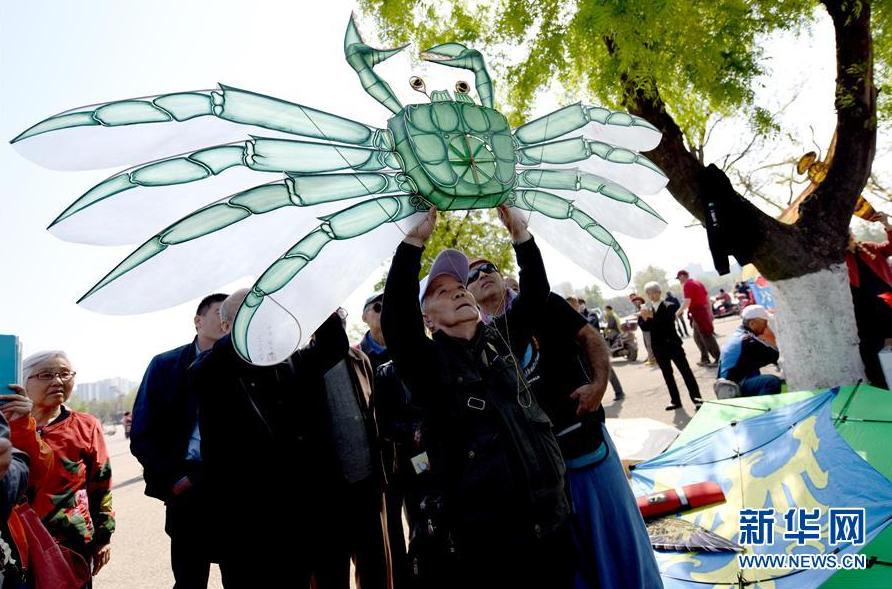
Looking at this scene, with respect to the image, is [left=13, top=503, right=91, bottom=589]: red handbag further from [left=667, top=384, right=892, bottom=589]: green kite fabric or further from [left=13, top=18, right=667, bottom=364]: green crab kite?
[left=667, top=384, right=892, bottom=589]: green kite fabric

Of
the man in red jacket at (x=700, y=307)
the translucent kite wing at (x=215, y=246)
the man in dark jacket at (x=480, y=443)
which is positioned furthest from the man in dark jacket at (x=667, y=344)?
the translucent kite wing at (x=215, y=246)

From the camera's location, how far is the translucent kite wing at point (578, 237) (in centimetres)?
205

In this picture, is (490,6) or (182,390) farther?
(490,6)

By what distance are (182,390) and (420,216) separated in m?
1.93

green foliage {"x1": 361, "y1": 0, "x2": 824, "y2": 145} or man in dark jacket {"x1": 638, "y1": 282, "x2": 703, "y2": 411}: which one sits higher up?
green foliage {"x1": 361, "y1": 0, "x2": 824, "y2": 145}

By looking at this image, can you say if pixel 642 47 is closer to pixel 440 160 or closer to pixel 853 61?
pixel 853 61

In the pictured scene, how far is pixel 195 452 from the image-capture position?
2662 millimetres

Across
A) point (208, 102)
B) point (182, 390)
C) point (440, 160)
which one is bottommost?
point (182, 390)

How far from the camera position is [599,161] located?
214 cm

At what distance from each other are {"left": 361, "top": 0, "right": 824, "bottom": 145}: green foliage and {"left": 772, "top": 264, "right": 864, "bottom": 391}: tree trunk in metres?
1.55

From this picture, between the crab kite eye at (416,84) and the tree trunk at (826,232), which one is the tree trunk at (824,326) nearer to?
the tree trunk at (826,232)

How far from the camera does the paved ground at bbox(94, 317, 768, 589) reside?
463cm

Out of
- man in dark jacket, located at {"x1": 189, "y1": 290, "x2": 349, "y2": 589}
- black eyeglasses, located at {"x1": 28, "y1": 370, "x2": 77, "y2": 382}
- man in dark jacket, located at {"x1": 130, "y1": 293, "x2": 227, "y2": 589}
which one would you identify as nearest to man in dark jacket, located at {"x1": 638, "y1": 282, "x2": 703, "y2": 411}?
man in dark jacket, located at {"x1": 189, "y1": 290, "x2": 349, "y2": 589}

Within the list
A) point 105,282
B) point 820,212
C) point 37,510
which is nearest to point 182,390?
point 37,510
